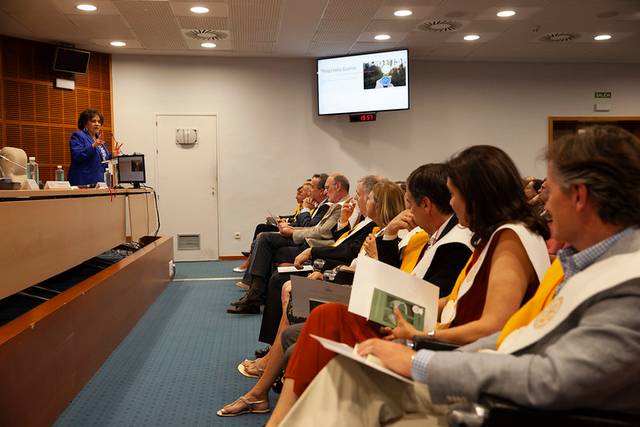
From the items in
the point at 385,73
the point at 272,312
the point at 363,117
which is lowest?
the point at 272,312

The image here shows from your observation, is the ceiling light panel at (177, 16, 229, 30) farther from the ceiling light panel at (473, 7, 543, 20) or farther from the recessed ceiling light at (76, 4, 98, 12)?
the ceiling light panel at (473, 7, 543, 20)

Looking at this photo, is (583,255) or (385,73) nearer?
(583,255)

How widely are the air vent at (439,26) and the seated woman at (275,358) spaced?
3.77 m

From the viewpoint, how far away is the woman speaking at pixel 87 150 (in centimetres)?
577

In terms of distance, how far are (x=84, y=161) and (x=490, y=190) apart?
5227mm

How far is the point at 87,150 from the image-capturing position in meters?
Answer: 5.86

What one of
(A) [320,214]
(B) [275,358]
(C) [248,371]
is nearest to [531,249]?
(B) [275,358]

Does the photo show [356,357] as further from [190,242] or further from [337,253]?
[190,242]

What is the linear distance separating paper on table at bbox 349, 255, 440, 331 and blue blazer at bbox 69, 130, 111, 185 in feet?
16.2

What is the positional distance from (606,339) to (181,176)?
7.51 m

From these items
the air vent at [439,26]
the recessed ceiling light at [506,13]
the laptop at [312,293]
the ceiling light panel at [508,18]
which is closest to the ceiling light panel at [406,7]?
the air vent at [439,26]

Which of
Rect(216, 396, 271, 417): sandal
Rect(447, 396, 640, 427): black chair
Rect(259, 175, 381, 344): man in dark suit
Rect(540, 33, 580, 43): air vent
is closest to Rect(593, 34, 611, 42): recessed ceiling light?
Rect(540, 33, 580, 43): air vent

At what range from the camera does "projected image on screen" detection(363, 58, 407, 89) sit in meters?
7.41

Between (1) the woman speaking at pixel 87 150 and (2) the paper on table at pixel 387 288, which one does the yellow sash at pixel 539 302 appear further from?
(1) the woman speaking at pixel 87 150
